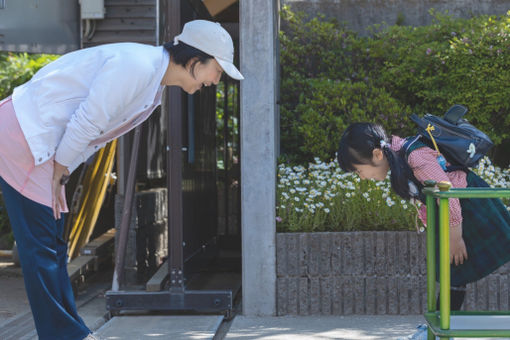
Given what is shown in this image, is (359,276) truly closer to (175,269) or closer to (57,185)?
(175,269)

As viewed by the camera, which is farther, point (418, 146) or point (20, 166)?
point (418, 146)

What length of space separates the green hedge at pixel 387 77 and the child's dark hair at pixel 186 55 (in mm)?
2951

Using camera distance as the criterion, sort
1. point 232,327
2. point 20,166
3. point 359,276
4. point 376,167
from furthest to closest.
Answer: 1. point 359,276
2. point 232,327
3. point 376,167
4. point 20,166

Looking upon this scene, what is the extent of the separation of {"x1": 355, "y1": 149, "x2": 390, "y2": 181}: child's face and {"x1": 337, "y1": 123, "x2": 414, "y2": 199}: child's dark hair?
17 mm

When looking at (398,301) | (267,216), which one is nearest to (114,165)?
(267,216)

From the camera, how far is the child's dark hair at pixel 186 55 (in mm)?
2975

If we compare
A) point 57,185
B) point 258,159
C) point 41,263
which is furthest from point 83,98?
point 258,159

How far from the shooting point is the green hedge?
5.78 metres

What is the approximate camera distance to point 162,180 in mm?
6742

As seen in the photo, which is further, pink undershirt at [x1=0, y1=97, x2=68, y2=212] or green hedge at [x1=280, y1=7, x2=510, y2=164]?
green hedge at [x1=280, y1=7, x2=510, y2=164]

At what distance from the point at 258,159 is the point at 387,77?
2.07m

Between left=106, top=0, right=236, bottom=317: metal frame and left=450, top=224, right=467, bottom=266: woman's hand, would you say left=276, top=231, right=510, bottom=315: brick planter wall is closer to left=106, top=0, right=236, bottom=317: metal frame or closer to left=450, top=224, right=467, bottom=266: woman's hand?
left=106, top=0, right=236, bottom=317: metal frame

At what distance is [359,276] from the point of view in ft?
15.4

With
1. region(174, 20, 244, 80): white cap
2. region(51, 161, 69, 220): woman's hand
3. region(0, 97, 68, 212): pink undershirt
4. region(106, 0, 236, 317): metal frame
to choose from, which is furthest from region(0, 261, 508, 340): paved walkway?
region(174, 20, 244, 80): white cap
